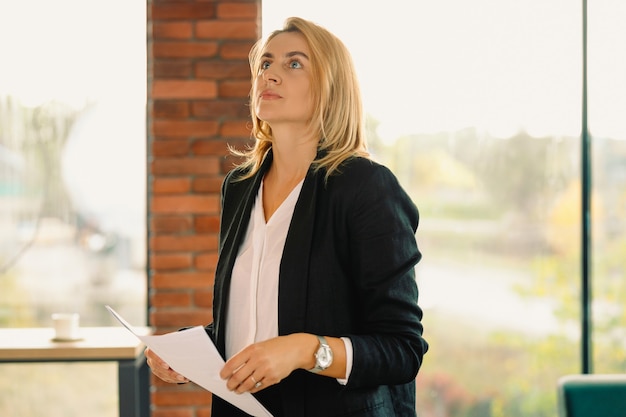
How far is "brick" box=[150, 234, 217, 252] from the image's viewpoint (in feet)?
9.36

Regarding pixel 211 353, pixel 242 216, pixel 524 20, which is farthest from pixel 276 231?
pixel 524 20

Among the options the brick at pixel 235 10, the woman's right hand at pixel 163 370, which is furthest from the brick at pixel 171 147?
the woman's right hand at pixel 163 370

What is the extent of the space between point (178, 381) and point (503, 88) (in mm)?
2155

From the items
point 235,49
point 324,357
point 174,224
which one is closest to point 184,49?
point 235,49

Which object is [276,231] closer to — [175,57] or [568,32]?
[175,57]

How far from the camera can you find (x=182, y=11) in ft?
9.30

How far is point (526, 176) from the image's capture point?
324 cm

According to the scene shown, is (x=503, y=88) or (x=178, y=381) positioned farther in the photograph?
(x=503, y=88)

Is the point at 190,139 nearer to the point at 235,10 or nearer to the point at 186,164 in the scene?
the point at 186,164

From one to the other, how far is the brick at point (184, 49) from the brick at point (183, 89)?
100 millimetres

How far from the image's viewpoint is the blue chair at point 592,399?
1624mm

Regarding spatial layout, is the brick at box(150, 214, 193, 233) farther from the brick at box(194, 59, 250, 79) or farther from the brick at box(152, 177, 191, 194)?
the brick at box(194, 59, 250, 79)

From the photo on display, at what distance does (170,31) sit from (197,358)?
1811 millimetres

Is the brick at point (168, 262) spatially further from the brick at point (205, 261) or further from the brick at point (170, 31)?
the brick at point (170, 31)
